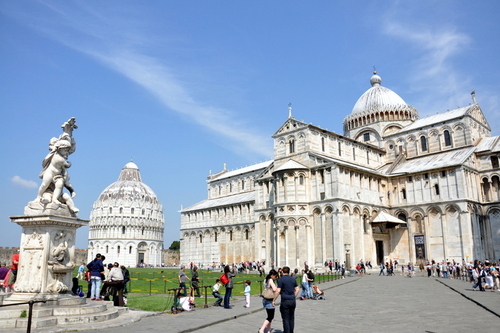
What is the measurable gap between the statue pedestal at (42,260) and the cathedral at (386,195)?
30690 mm

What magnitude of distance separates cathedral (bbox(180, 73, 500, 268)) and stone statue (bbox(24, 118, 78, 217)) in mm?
30476

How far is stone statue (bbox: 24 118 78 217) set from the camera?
1077 cm

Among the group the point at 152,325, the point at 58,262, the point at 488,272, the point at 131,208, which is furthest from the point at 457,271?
the point at 131,208

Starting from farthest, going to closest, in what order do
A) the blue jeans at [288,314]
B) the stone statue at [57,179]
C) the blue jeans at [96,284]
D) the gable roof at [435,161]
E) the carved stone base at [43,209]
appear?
the gable roof at [435,161]
the blue jeans at [96,284]
the stone statue at [57,179]
the carved stone base at [43,209]
the blue jeans at [288,314]

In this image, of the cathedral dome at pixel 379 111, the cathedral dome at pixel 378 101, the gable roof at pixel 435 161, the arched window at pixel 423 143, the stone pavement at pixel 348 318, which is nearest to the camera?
the stone pavement at pixel 348 318

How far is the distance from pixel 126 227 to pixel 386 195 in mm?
78088

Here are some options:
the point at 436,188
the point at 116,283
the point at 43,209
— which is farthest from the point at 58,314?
the point at 436,188

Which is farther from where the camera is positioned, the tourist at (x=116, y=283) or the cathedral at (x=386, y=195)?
the cathedral at (x=386, y=195)

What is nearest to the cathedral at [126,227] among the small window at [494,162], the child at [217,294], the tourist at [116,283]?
the small window at [494,162]

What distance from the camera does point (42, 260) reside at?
1025cm

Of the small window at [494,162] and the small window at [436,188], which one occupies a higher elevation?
the small window at [494,162]

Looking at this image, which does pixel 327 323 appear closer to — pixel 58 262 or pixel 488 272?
pixel 58 262

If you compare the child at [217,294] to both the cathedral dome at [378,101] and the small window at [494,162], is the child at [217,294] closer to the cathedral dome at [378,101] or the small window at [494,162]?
the small window at [494,162]

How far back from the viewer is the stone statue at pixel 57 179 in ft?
35.3
